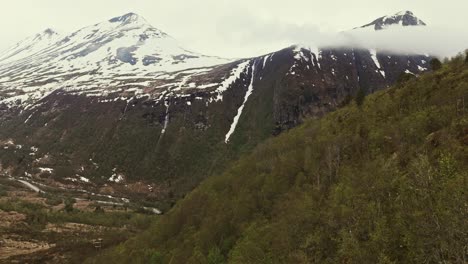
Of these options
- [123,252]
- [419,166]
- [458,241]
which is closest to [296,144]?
[123,252]

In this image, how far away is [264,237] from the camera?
3484 inches

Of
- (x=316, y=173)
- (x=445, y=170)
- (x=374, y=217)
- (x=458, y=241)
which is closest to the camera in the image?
(x=458, y=241)

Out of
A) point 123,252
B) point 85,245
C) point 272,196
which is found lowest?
point 85,245

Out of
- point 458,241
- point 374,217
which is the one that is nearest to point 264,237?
point 374,217

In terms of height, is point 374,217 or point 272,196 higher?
point 374,217

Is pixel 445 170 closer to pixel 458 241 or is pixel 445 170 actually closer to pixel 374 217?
pixel 458 241

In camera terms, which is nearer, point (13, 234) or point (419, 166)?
point (419, 166)

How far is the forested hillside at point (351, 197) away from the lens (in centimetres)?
4538

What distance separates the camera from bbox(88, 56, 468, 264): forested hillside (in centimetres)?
4538

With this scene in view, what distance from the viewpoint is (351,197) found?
6981 centimetres

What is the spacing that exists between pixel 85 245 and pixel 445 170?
487 feet

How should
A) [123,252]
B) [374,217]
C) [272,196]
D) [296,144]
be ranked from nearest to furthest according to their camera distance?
[374,217] < [272,196] < [123,252] < [296,144]

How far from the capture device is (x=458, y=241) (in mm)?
39000

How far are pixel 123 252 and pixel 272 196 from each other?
150 ft
